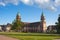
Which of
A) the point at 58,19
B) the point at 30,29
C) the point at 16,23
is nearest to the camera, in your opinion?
the point at 58,19

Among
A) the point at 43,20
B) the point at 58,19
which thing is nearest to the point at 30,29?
the point at 43,20

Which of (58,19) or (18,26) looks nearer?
(58,19)

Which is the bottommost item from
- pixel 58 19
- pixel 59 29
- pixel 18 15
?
pixel 59 29

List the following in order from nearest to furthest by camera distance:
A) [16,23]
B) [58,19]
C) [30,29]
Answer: [58,19] < [16,23] < [30,29]

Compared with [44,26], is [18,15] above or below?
above

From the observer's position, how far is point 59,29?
7056cm

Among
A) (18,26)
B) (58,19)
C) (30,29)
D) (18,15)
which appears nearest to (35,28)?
(30,29)

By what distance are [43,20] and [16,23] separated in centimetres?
5201

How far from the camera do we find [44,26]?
17625 centimetres

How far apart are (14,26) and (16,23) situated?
9.12 ft

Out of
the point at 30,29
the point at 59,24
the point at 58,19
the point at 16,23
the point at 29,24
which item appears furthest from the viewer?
the point at 29,24

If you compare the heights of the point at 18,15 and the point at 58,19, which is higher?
the point at 18,15

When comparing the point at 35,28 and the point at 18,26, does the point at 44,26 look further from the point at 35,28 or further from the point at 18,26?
the point at 18,26

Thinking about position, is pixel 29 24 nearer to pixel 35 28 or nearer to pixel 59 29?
pixel 35 28
